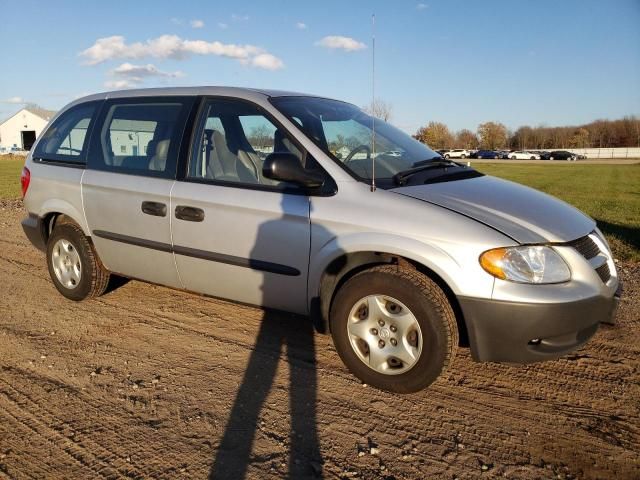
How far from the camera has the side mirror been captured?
3.11m

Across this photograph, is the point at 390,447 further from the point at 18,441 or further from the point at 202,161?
the point at 202,161

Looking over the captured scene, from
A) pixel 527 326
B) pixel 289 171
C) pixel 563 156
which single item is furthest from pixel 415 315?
pixel 563 156

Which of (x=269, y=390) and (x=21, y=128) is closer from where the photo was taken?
(x=269, y=390)

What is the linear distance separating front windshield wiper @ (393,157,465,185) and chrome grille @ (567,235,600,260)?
1.07 meters

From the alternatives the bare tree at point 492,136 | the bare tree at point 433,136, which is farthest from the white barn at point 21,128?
the bare tree at point 492,136

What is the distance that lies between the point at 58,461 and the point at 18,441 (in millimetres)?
331

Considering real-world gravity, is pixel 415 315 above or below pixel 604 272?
below

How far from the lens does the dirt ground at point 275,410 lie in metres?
2.39

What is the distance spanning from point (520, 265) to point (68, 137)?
412 cm

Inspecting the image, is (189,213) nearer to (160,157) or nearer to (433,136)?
(160,157)

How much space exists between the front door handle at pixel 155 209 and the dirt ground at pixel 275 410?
0.95 meters

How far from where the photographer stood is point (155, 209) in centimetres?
380

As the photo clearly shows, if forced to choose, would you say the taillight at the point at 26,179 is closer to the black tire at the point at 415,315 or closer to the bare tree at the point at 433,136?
the black tire at the point at 415,315

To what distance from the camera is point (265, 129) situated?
144 inches
